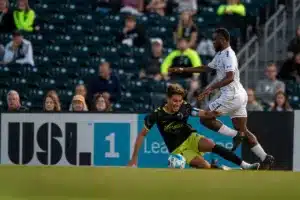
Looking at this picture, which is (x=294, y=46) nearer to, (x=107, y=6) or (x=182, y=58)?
(x=182, y=58)

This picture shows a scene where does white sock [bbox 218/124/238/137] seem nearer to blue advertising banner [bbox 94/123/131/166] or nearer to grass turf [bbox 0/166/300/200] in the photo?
blue advertising banner [bbox 94/123/131/166]

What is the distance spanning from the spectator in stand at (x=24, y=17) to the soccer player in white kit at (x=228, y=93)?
23.2ft

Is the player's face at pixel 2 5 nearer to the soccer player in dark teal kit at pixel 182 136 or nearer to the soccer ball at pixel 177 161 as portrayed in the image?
the soccer player in dark teal kit at pixel 182 136

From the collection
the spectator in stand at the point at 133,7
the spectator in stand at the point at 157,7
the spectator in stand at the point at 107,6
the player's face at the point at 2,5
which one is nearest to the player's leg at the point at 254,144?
the spectator in stand at the point at 157,7

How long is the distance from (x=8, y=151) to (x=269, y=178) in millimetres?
8200

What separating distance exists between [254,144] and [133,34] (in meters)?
6.56

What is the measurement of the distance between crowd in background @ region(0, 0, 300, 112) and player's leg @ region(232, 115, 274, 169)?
2.45 metres

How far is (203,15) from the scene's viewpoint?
68.0ft

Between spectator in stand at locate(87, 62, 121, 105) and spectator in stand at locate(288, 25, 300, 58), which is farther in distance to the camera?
spectator in stand at locate(288, 25, 300, 58)

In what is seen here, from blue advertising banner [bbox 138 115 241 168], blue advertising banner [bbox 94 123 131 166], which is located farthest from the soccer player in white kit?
blue advertising banner [bbox 94 123 131 166]

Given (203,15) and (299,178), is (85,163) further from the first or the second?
(299,178)

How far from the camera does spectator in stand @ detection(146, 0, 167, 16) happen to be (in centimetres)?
2089

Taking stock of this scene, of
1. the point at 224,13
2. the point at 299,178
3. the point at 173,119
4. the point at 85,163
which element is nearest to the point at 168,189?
the point at 299,178

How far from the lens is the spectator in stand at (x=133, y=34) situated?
20.1 metres
